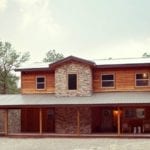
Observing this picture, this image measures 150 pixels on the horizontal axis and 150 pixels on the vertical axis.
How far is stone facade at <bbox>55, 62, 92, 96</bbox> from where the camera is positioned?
114ft

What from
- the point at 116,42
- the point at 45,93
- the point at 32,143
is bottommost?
the point at 32,143

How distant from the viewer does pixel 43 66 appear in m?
37.9

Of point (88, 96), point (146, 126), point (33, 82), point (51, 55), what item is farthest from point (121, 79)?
point (51, 55)

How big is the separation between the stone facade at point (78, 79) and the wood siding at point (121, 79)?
0.91 m

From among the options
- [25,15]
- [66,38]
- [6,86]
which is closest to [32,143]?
[6,86]

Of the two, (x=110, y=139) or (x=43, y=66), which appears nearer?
(x=110, y=139)

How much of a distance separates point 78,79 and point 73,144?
25.8ft

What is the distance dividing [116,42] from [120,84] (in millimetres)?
33676

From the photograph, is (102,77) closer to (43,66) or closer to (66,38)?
(43,66)

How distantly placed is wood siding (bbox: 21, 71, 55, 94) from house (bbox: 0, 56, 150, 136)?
8 centimetres

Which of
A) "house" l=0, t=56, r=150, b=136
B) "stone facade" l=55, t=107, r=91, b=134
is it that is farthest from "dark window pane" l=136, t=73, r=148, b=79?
"stone facade" l=55, t=107, r=91, b=134

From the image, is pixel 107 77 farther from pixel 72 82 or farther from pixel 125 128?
pixel 125 128

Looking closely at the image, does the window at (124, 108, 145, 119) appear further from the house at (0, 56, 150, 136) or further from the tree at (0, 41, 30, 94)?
the tree at (0, 41, 30, 94)

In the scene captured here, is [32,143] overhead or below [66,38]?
below
